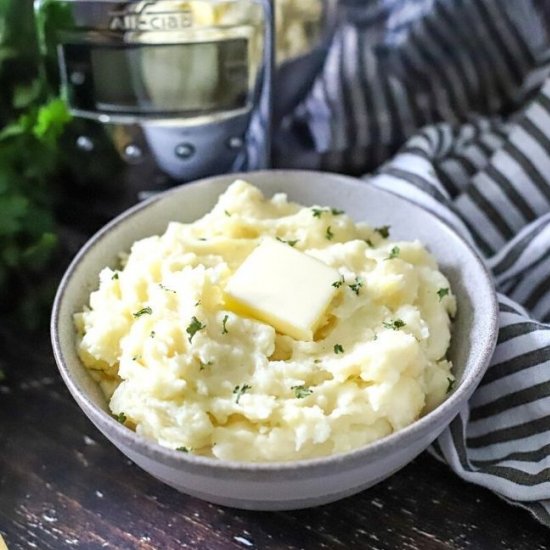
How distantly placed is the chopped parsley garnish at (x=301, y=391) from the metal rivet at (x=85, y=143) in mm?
612

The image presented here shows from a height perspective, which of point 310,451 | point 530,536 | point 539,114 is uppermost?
point 539,114

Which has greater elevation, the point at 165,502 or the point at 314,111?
the point at 314,111

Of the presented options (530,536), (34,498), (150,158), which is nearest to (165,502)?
(34,498)

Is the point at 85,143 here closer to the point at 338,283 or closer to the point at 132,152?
the point at 132,152

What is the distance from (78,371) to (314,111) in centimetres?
77

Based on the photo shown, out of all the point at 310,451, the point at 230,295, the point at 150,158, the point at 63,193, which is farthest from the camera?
the point at 63,193

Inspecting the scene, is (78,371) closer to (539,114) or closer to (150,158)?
(150,158)

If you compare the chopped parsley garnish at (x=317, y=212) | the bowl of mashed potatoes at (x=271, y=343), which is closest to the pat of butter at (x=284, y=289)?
the bowl of mashed potatoes at (x=271, y=343)

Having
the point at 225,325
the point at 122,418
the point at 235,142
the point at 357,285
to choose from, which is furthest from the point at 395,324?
the point at 235,142

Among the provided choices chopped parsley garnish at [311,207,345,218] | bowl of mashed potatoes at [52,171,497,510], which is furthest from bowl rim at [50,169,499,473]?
chopped parsley garnish at [311,207,345,218]

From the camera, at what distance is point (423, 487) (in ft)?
3.38

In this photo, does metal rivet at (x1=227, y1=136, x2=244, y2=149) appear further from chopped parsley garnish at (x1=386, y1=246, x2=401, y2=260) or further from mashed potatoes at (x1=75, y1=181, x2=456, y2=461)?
chopped parsley garnish at (x1=386, y1=246, x2=401, y2=260)

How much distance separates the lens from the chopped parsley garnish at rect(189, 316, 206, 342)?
3.00ft

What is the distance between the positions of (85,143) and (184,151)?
0.52 ft
